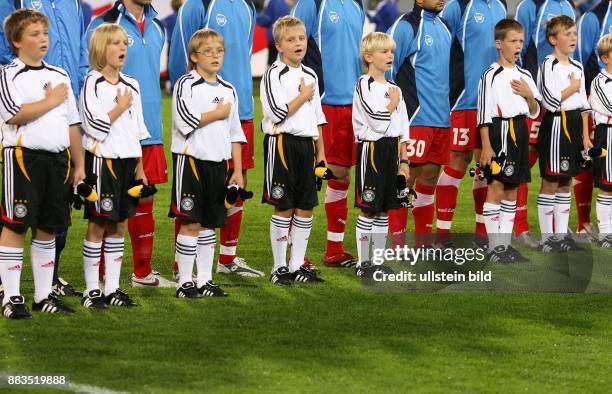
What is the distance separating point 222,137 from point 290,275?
129 cm

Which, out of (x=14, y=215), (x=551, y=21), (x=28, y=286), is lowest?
(x=28, y=286)

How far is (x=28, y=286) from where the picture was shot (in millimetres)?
8453

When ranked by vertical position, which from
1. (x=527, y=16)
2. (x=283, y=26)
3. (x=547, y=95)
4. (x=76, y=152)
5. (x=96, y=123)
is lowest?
(x=76, y=152)

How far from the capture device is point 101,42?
7.50 meters

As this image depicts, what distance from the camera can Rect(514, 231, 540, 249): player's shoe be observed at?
10.3 metres

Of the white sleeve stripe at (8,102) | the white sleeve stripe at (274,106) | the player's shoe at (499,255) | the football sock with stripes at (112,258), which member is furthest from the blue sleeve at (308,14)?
the white sleeve stripe at (8,102)

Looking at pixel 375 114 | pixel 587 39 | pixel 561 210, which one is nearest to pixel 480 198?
pixel 561 210

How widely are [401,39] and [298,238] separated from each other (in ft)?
5.98

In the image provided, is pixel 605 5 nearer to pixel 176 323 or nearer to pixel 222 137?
pixel 222 137

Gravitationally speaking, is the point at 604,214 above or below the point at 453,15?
below

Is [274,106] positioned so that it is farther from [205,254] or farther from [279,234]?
[205,254]

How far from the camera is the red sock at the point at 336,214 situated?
9602 millimetres

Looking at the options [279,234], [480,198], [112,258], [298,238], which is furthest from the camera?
[480,198]

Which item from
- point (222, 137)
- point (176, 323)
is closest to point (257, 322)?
point (176, 323)
